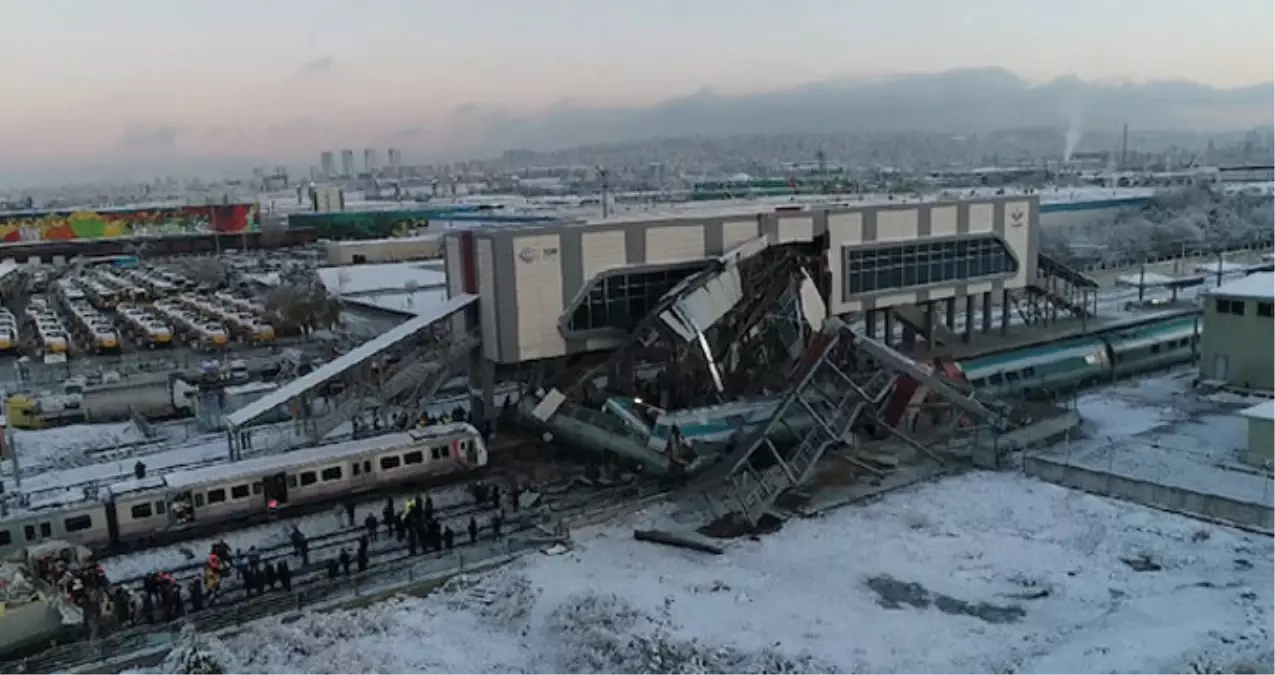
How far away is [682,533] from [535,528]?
99.9 inches

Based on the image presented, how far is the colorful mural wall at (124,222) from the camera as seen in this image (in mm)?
81938

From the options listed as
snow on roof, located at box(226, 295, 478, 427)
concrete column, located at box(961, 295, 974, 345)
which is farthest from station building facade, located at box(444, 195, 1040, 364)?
snow on roof, located at box(226, 295, 478, 427)

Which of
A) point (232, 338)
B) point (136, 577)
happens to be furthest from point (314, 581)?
point (232, 338)

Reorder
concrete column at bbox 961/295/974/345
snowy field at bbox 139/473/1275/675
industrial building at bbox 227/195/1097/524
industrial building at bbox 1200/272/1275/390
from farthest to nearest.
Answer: concrete column at bbox 961/295/974/345 < industrial building at bbox 1200/272/1275/390 < industrial building at bbox 227/195/1097/524 < snowy field at bbox 139/473/1275/675

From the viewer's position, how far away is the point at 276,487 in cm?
1903

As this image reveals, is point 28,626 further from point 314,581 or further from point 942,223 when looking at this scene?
point 942,223

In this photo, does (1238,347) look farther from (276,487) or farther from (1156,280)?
(276,487)

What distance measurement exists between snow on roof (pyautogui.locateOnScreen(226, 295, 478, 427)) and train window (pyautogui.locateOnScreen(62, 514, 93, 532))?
3785mm

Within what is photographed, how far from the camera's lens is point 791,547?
16859 mm

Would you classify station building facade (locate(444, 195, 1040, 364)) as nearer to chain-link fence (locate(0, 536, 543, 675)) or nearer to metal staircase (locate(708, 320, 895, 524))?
metal staircase (locate(708, 320, 895, 524))

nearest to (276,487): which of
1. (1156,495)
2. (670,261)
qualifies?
(670,261)

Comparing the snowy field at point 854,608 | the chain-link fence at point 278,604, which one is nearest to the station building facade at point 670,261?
the snowy field at point 854,608

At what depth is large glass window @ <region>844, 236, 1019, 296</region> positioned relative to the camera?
2675 cm

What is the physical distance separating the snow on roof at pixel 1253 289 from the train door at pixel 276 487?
22.8 m
